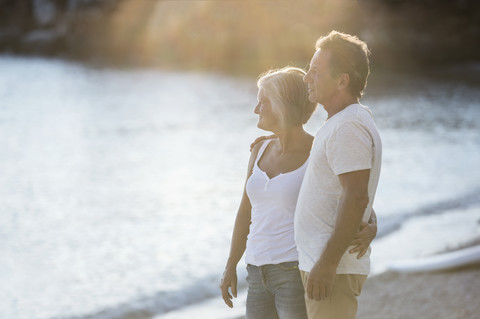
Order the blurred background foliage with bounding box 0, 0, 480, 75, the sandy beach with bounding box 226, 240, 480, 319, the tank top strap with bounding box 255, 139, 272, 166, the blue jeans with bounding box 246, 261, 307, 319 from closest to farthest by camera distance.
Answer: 1. the blue jeans with bounding box 246, 261, 307, 319
2. the tank top strap with bounding box 255, 139, 272, 166
3. the sandy beach with bounding box 226, 240, 480, 319
4. the blurred background foliage with bounding box 0, 0, 480, 75

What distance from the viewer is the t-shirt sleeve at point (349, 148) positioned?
220 centimetres

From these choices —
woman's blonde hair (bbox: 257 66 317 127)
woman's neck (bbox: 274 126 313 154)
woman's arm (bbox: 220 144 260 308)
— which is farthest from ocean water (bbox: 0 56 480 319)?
woman's blonde hair (bbox: 257 66 317 127)

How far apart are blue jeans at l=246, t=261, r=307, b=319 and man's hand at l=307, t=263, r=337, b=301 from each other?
0.35 meters

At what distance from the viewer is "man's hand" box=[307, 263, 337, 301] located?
2.27 metres

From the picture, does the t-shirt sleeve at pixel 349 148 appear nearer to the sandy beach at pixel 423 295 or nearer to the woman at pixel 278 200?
the woman at pixel 278 200

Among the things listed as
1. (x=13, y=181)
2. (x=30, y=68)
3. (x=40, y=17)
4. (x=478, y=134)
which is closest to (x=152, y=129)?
(x=13, y=181)

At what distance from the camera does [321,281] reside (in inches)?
89.7

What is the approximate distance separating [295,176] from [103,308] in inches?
179

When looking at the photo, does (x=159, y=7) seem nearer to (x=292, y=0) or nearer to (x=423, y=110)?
(x=292, y=0)

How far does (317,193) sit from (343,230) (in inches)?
6.9

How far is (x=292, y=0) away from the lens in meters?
65.1

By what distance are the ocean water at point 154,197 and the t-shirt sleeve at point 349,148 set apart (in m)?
4.17

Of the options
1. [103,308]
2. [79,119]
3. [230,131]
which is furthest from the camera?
[79,119]

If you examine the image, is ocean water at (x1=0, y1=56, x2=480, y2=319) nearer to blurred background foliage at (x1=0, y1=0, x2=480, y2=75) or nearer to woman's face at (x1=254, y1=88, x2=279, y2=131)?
woman's face at (x1=254, y1=88, x2=279, y2=131)
